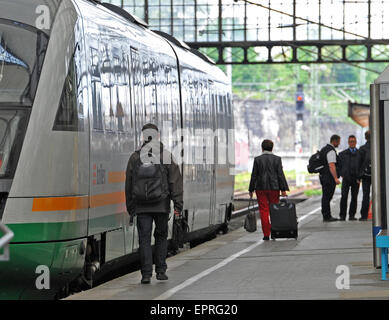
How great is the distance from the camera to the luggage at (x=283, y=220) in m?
20.5

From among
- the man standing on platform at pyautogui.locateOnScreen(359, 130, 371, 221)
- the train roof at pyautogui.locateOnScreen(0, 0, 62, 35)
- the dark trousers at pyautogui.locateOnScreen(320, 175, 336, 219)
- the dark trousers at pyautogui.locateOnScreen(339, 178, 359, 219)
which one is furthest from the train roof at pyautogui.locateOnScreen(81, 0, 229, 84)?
the dark trousers at pyautogui.locateOnScreen(339, 178, 359, 219)

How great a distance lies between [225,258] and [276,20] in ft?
144

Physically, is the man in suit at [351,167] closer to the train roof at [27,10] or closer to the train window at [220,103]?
the train window at [220,103]

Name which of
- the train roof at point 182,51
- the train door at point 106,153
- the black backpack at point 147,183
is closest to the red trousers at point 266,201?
the train roof at point 182,51

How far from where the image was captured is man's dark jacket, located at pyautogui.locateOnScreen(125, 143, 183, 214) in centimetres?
1315

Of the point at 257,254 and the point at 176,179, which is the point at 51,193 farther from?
the point at 257,254

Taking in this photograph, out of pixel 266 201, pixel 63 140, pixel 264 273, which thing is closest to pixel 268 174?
pixel 266 201

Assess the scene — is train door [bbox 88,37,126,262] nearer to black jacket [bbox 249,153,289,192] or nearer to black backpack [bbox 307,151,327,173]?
black jacket [bbox 249,153,289,192]

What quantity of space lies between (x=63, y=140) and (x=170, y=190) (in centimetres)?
166

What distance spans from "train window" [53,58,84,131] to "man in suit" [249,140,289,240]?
8.44m

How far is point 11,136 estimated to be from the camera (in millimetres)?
11969

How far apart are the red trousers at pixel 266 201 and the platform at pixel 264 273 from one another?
1.01ft
